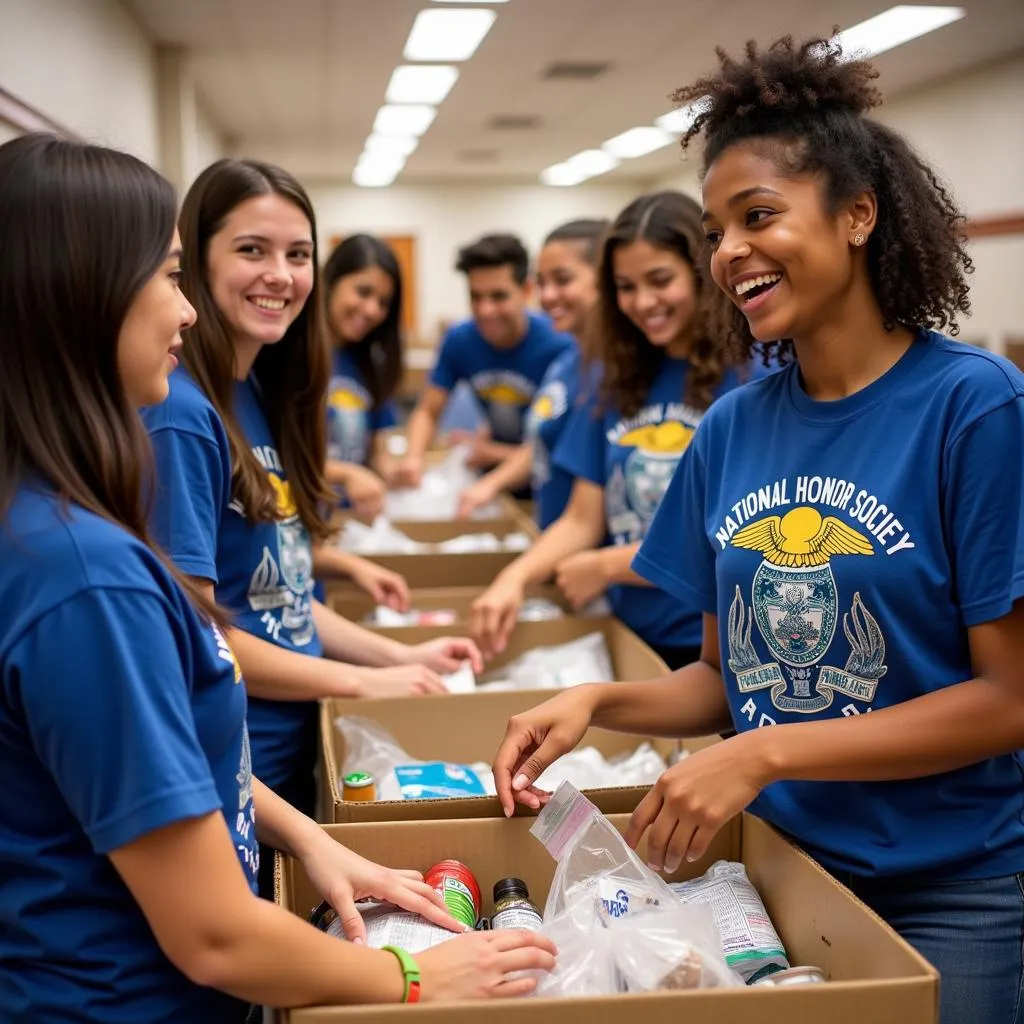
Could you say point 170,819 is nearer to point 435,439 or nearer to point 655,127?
point 435,439

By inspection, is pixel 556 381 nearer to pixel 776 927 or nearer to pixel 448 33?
pixel 776 927

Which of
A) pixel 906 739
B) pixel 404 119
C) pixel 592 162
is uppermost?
pixel 592 162

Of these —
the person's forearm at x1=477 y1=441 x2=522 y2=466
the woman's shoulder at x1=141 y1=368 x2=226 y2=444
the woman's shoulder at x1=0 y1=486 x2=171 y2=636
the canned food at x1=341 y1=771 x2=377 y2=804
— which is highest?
the woman's shoulder at x1=141 y1=368 x2=226 y2=444

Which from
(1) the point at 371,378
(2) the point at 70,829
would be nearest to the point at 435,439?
(1) the point at 371,378

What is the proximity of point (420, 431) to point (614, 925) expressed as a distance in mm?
3353

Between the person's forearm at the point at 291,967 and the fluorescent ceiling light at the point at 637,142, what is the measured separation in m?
9.75

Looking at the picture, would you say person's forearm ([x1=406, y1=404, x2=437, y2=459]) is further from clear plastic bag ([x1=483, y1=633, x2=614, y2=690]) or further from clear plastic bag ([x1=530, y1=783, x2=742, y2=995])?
→ clear plastic bag ([x1=530, y1=783, x2=742, y2=995])

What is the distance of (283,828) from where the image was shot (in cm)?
120

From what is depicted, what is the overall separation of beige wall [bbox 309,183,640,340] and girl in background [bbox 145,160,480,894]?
1290 centimetres

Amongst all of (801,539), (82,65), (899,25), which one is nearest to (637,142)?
(899,25)

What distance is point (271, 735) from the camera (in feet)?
5.63

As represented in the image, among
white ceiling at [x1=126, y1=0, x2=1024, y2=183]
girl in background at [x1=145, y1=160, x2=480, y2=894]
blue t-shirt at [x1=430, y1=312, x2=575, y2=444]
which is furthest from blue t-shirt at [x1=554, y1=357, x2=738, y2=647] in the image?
white ceiling at [x1=126, y1=0, x2=1024, y2=183]

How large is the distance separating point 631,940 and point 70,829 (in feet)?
1.70

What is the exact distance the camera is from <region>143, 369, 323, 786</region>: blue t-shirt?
4.33 feet
